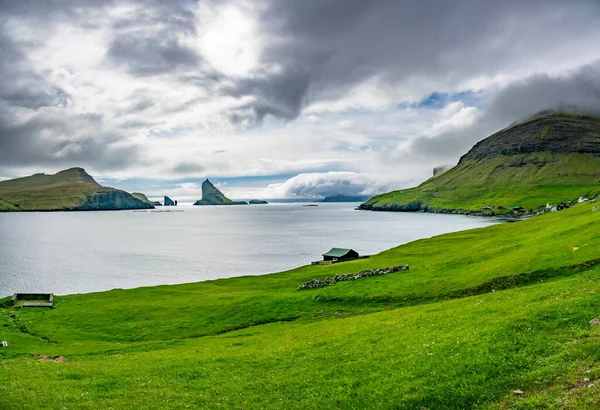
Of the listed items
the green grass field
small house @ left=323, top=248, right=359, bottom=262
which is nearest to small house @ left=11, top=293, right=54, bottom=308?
the green grass field

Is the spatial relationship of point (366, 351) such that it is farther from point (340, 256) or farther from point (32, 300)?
point (340, 256)

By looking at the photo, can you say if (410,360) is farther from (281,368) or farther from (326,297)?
(326,297)

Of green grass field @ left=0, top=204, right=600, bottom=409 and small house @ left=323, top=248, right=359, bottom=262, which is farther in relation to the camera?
small house @ left=323, top=248, right=359, bottom=262

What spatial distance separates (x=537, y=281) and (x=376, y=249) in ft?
384

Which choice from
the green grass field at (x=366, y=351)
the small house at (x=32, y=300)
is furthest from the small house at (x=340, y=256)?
the small house at (x=32, y=300)

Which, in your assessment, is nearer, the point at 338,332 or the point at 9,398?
the point at 9,398

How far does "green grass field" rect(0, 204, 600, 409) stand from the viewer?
17.1 metres

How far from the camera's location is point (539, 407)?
1431 cm

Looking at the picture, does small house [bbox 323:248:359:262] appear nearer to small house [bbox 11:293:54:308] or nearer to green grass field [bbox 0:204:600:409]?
green grass field [bbox 0:204:600:409]

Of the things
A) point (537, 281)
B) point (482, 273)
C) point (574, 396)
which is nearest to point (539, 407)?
point (574, 396)

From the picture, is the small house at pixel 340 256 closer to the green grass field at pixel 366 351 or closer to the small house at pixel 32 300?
the green grass field at pixel 366 351

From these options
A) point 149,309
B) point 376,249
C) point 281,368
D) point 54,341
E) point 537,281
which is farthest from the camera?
point 376,249

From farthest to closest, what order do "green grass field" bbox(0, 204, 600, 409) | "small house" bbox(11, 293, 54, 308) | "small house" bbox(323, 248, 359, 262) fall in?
"small house" bbox(323, 248, 359, 262)
"small house" bbox(11, 293, 54, 308)
"green grass field" bbox(0, 204, 600, 409)

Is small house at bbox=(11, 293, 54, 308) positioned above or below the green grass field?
below
